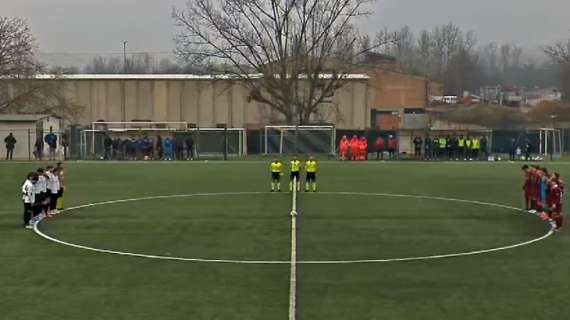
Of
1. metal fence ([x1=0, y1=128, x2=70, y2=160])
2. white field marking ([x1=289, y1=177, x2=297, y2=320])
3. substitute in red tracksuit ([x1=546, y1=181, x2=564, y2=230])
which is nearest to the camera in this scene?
white field marking ([x1=289, y1=177, x2=297, y2=320])

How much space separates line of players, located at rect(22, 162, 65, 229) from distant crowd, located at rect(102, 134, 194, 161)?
27.2 m

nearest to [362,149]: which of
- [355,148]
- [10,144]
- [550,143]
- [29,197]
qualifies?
[355,148]

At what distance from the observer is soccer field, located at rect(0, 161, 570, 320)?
12.6 metres

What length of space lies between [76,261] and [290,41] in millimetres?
53563

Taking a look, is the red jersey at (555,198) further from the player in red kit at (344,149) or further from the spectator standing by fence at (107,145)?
the spectator standing by fence at (107,145)

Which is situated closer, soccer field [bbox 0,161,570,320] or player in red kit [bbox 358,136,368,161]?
soccer field [bbox 0,161,570,320]

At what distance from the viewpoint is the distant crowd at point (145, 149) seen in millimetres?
53219

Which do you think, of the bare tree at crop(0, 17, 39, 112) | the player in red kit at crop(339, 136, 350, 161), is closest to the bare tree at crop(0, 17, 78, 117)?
the bare tree at crop(0, 17, 39, 112)

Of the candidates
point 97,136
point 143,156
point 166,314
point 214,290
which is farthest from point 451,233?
point 97,136

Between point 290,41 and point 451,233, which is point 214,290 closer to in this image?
point 451,233

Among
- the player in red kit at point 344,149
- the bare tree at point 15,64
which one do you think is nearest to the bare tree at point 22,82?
the bare tree at point 15,64

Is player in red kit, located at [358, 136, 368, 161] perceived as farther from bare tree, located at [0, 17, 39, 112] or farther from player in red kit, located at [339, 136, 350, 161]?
bare tree, located at [0, 17, 39, 112]

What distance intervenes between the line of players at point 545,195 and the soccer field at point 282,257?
52 centimetres

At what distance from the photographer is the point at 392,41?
69.5 metres
